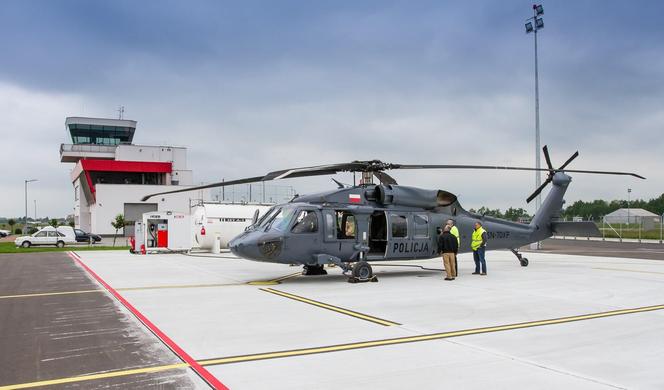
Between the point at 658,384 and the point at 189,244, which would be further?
the point at 189,244

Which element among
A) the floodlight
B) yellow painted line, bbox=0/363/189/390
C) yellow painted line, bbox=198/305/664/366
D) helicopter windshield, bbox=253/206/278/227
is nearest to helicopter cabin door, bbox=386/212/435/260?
helicopter windshield, bbox=253/206/278/227

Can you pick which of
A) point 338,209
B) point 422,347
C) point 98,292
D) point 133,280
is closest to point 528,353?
point 422,347

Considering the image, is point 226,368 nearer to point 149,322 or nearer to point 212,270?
point 149,322

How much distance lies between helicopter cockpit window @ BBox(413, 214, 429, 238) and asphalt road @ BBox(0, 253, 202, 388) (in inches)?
335

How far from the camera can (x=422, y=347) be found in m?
6.64

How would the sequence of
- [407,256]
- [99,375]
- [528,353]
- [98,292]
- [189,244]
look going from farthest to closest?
[189,244] → [407,256] → [98,292] → [528,353] → [99,375]

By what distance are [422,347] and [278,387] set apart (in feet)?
7.67

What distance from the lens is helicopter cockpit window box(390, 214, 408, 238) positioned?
14859 millimetres

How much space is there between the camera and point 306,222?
13.7m

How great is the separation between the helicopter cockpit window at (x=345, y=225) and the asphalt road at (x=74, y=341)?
239 inches

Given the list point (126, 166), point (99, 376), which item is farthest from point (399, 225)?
point (126, 166)

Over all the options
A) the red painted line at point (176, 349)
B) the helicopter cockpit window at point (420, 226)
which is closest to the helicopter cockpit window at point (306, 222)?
the helicopter cockpit window at point (420, 226)

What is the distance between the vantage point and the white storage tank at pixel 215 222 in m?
29.8

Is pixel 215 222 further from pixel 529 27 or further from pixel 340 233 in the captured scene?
pixel 529 27
